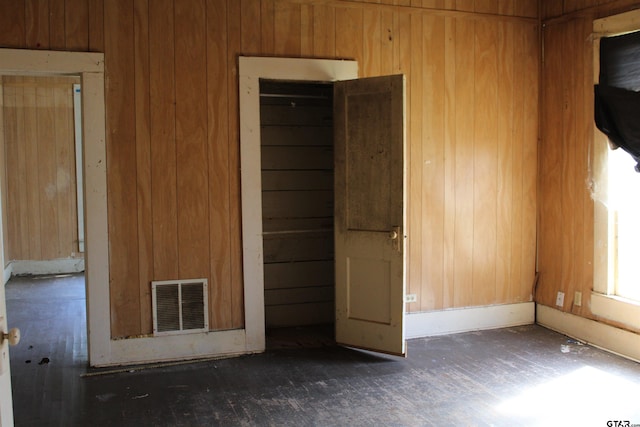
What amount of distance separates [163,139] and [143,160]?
0.68ft

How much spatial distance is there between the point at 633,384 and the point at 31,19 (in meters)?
4.62

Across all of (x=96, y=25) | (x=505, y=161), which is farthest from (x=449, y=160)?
(x=96, y=25)

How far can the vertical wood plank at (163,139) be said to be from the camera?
4.23 m

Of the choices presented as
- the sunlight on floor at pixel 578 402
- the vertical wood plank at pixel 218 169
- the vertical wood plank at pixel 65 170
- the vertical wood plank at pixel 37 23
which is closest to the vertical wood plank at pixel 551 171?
the sunlight on floor at pixel 578 402

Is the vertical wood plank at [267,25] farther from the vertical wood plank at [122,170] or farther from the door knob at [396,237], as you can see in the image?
the door knob at [396,237]

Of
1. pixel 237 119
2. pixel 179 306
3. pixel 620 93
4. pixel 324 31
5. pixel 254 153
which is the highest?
pixel 324 31

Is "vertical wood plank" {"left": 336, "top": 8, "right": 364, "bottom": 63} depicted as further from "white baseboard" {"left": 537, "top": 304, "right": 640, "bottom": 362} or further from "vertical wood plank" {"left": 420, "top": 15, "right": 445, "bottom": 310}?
"white baseboard" {"left": 537, "top": 304, "right": 640, "bottom": 362}

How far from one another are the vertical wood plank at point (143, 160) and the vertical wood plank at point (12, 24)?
72 centimetres

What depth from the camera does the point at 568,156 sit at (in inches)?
195

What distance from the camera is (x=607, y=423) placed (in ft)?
10.7

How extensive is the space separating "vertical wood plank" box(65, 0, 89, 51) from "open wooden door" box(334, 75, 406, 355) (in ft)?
5.90

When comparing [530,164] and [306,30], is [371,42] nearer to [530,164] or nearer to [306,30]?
[306,30]

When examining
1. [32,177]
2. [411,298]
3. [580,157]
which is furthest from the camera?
[32,177]

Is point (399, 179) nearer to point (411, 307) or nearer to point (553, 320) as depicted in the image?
point (411, 307)
